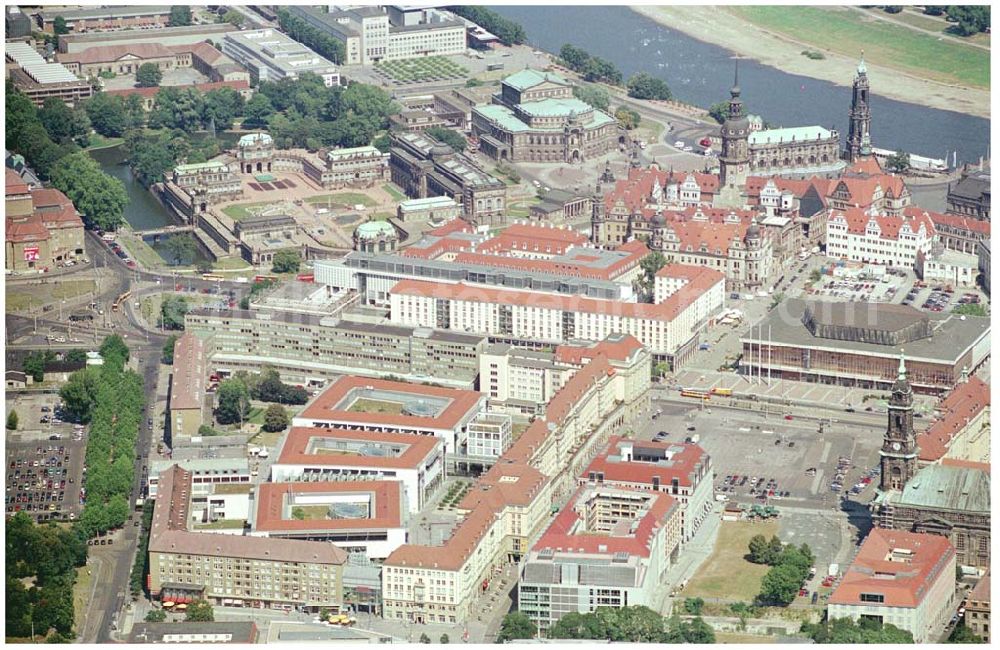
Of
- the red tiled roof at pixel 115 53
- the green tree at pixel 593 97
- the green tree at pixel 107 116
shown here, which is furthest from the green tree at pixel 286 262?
the red tiled roof at pixel 115 53

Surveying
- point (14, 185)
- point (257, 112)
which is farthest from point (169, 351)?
point (257, 112)

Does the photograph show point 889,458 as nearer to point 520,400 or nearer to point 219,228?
point 520,400

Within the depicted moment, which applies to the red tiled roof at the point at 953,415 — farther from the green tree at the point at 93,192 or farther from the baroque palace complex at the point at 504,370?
the green tree at the point at 93,192

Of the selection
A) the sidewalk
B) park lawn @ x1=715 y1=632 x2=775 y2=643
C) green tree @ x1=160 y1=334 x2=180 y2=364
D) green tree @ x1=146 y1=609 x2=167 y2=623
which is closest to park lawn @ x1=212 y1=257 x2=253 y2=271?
green tree @ x1=160 y1=334 x2=180 y2=364

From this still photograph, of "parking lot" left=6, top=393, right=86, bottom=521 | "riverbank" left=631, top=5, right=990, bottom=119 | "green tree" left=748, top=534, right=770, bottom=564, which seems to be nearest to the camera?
"green tree" left=748, top=534, right=770, bottom=564

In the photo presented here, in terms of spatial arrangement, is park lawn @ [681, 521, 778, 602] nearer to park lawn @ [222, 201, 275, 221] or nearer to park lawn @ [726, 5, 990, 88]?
park lawn @ [222, 201, 275, 221]

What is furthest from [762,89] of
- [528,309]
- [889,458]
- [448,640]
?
[448,640]
